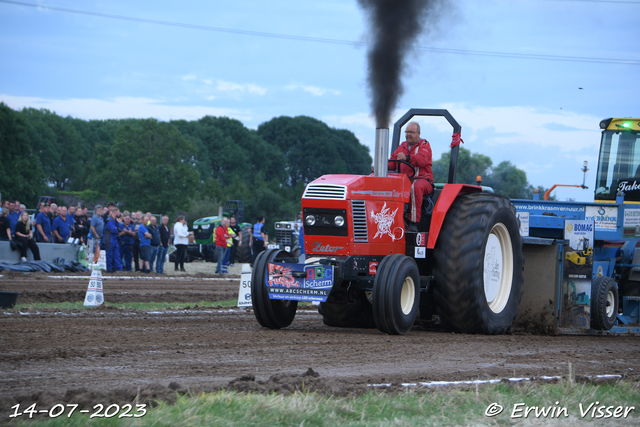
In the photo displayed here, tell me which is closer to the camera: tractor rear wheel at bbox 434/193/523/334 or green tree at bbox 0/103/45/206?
tractor rear wheel at bbox 434/193/523/334

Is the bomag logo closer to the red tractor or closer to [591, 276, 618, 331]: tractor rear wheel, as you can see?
the red tractor

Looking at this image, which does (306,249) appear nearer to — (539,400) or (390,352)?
(390,352)

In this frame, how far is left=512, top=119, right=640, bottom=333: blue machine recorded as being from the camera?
9.81 m

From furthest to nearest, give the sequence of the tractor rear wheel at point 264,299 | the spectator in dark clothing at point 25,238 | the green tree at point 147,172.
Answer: the green tree at point 147,172 → the spectator in dark clothing at point 25,238 → the tractor rear wheel at point 264,299

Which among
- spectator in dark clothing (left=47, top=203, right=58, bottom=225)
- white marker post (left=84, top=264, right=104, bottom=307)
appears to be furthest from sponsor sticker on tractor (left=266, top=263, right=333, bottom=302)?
spectator in dark clothing (left=47, top=203, right=58, bottom=225)

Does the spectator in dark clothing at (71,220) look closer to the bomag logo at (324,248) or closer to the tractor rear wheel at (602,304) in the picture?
the bomag logo at (324,248)

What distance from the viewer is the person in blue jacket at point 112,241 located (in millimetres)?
18234

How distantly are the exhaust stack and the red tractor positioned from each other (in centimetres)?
1

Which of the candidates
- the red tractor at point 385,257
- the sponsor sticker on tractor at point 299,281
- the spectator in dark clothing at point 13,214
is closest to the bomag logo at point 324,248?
the red tractor at point 385,257

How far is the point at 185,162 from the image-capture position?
67188 millimetres

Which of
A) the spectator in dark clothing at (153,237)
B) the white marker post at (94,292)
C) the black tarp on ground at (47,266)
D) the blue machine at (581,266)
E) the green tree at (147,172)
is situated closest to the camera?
the blue machine at (581,266)

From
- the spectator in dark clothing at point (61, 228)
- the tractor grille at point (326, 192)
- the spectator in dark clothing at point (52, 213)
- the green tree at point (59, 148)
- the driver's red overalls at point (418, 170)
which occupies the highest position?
the green tree at point (59, 148)

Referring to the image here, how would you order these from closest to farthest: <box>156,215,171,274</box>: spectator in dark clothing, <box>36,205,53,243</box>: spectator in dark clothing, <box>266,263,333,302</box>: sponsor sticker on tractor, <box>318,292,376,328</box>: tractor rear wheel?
<box>266,263,333,302</box>: sponsor sticker on tractor < <box>318,292,376,328</box>: tractor rear wheel < <box>36,205,53,243</box>: spectator in dark clothing < <box>156,215,171,274</box>: spectator in dark clothing

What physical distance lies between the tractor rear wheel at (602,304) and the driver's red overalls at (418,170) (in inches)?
120
